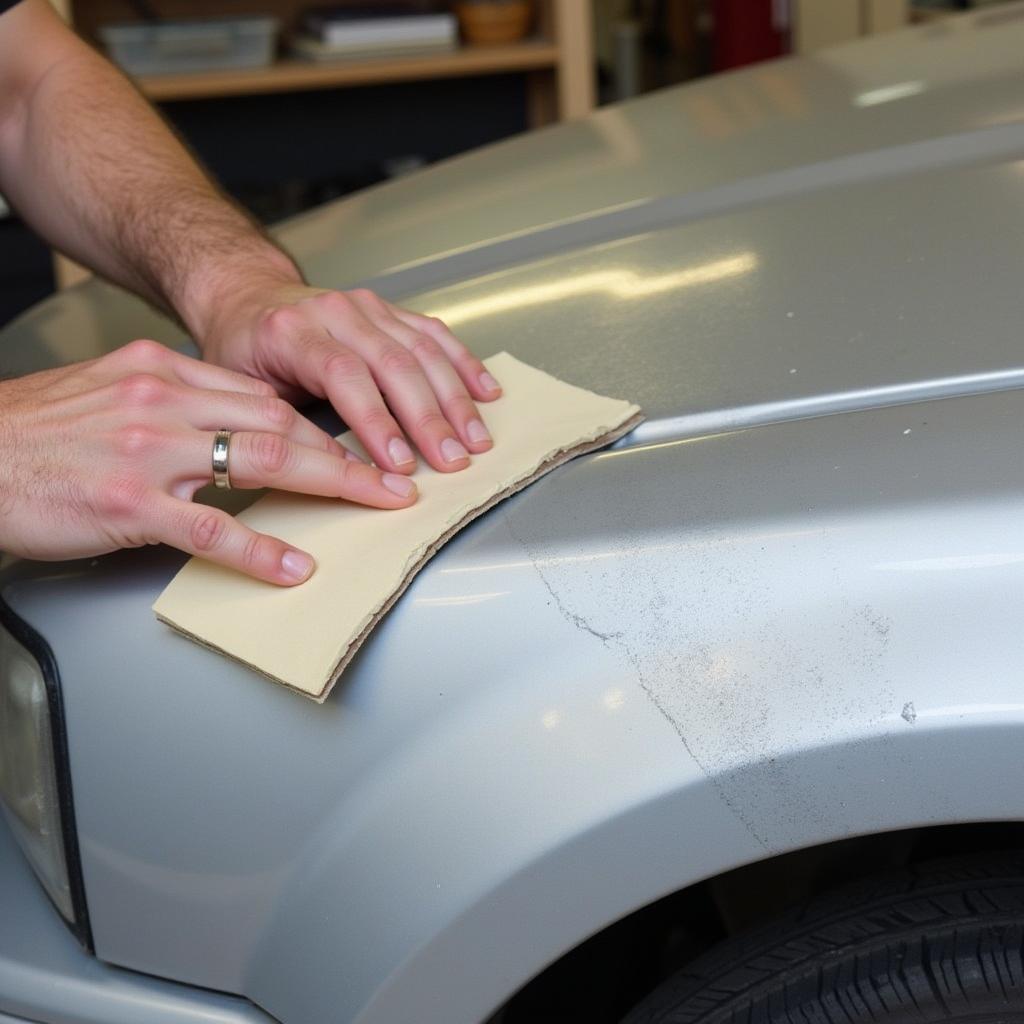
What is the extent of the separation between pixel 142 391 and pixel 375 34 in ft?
7.46

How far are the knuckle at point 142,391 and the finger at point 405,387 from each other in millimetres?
136

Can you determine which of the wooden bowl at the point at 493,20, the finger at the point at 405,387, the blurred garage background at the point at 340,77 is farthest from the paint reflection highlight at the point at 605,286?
the wooden bowl at the point at 493,20

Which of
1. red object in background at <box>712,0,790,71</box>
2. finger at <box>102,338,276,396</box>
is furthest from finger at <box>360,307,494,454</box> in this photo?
red object in background at <box>712,0,790,71</box>

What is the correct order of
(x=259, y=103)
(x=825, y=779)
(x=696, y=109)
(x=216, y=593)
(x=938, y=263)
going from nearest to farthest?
(x=825, y=779)
(x=216, y=593)
(x=938, y=263)
(x=696, y=109)
(x=259, y=103)

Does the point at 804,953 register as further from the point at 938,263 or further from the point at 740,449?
the point at 938,263

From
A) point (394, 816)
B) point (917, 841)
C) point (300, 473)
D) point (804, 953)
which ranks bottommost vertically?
point (917, 841)

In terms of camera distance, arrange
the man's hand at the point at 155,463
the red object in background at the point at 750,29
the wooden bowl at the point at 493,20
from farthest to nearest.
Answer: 1. the red object in background at the point at 750,29
2. the wooden bowl at the point at 493,20
3. the man's hand at the point at 155,463

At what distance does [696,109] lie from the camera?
53.1 inches

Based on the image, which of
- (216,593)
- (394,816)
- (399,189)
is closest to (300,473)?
(216,593)

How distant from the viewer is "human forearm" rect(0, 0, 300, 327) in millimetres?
1153

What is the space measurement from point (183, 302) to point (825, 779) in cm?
71

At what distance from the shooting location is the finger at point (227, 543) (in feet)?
2.38

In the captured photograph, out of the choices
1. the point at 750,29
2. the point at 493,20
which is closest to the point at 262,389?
the point at 493,20

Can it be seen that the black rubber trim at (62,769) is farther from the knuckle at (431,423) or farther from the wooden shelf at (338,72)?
the wooden shelf at (338,72)
